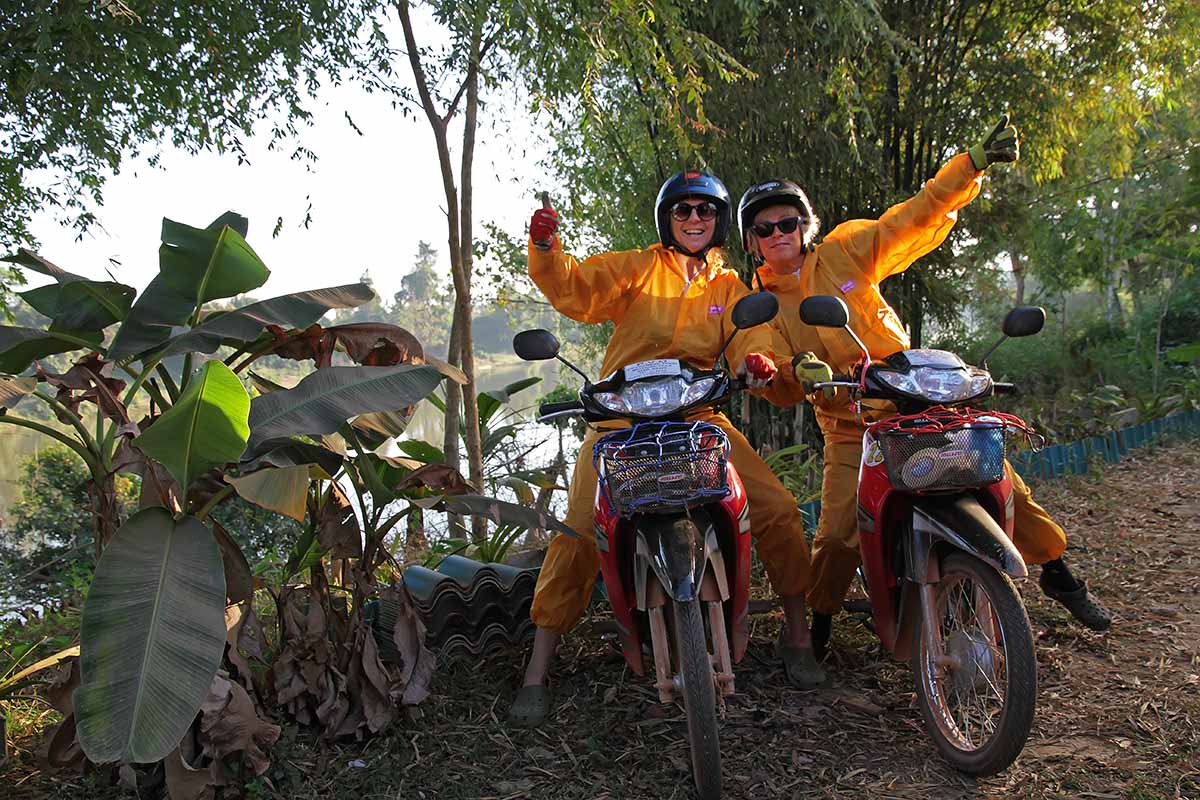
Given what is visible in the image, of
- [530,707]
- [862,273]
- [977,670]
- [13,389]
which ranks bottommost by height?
[530,707]

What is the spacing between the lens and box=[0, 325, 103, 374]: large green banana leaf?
2.47 metres

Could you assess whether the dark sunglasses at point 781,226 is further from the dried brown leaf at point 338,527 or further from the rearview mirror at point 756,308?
the dried brown leaf at point 338,527

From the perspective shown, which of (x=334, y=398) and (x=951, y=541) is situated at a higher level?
(x=334, y=398)

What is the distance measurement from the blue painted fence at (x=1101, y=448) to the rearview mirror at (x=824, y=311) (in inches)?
145

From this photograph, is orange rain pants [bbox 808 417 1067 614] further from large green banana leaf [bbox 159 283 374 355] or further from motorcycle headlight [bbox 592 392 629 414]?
large green banana leaf [bbox 159 283 374 355]

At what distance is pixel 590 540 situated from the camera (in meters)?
2.89

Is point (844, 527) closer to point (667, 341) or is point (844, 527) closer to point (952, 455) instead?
point (952, 455)

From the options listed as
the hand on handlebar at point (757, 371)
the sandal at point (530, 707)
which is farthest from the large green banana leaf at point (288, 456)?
the hand on handlebar at point (757, 371)

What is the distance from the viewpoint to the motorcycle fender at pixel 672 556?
7.56ft

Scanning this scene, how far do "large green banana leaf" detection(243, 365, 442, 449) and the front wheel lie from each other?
5.19 feet

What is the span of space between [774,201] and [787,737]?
1.77 metres

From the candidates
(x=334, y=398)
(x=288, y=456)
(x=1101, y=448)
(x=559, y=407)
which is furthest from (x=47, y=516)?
(x=1101, y=448)

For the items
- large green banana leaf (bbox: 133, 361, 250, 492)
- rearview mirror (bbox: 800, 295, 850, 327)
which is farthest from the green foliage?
rearview mirror (bbox: 800, 295, 850, 327)

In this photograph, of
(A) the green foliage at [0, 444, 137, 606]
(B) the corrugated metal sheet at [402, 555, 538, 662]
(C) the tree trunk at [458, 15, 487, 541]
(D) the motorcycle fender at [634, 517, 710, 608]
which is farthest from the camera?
(A) the green foliage at [0, 444, 137, 606]
